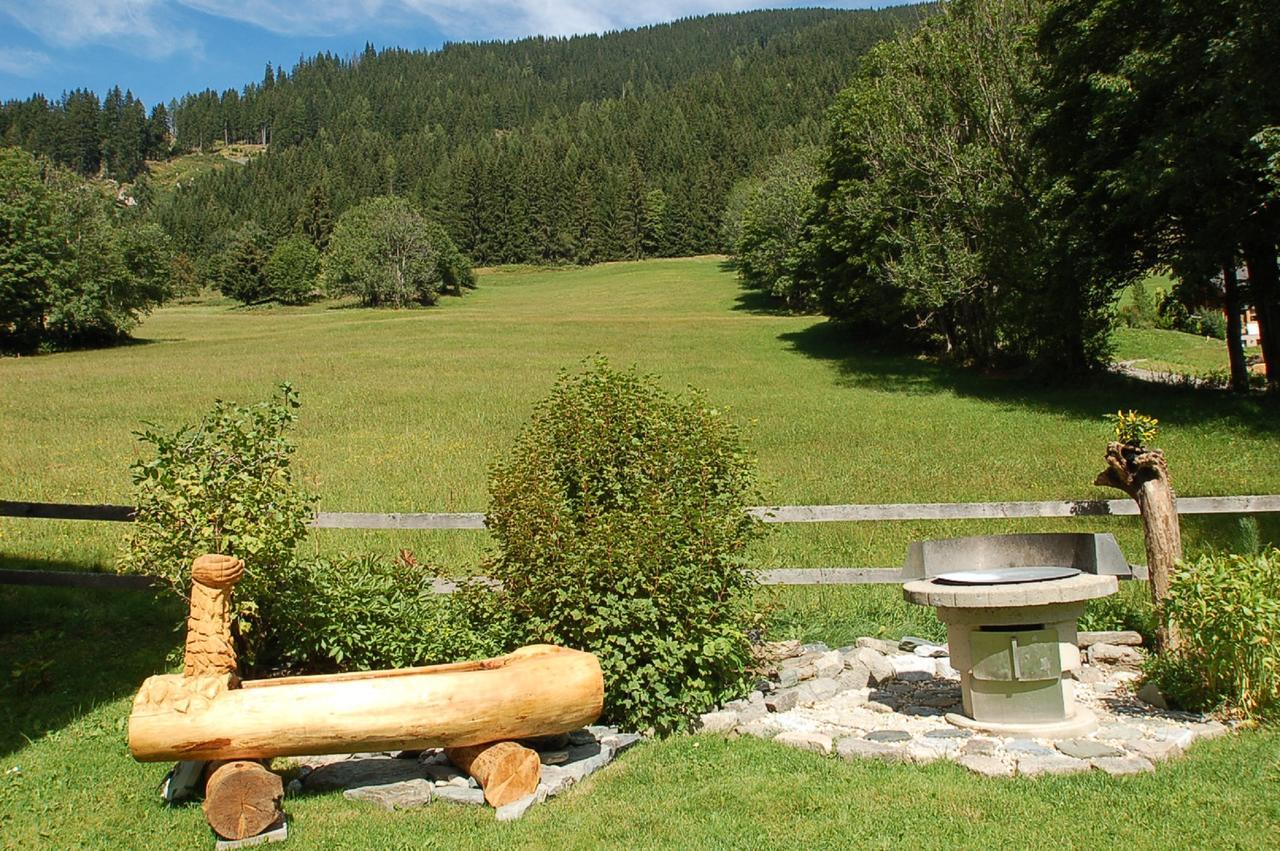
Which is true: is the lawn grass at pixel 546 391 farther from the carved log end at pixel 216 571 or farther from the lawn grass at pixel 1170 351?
the lawn grass at pixel 1170 351

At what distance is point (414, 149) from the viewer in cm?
17375

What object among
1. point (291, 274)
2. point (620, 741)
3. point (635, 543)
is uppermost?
point (291, 274)

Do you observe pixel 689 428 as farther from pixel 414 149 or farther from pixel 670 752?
pixel 414 149

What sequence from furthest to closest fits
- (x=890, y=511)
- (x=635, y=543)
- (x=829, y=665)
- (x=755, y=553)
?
(x=755, y=553) < (x=890, y=511) < (x=829, y=665) < (x=635, y=543)

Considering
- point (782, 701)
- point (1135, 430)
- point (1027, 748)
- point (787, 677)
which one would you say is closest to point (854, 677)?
point (787, 677)

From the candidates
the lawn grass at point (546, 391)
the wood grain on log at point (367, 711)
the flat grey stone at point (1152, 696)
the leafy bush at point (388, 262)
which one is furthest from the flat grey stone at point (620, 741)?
the leafy bush at point (388, 262)

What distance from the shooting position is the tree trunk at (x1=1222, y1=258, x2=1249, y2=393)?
25219 mm

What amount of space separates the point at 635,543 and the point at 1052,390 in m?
26.2

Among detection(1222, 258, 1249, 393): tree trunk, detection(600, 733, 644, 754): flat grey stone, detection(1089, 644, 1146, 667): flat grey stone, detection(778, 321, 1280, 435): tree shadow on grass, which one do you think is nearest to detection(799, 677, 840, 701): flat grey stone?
detection(600, 733, 644, 754): flat grey stone

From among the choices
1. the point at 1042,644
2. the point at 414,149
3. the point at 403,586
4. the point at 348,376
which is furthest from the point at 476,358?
the point at 414,149

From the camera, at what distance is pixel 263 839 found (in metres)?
5.54

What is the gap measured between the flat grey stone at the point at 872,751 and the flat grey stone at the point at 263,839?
131 inches

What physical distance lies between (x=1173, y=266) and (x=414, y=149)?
539 ft

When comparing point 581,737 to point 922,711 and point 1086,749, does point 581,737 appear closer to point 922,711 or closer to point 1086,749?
point 922,711
